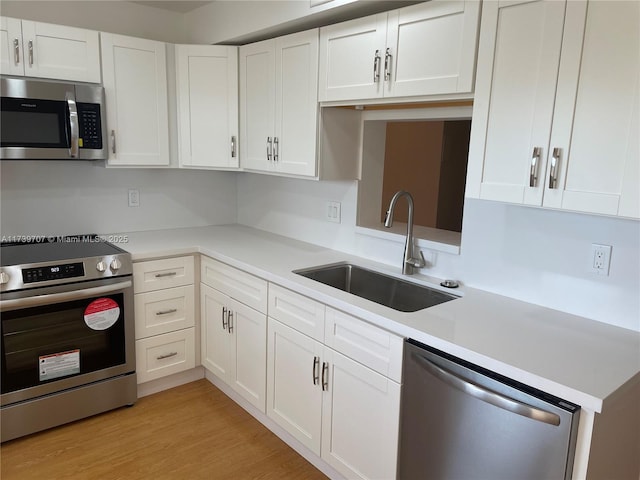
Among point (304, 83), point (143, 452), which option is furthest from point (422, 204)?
point (143, 452)

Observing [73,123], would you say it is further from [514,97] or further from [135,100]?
[514,97]

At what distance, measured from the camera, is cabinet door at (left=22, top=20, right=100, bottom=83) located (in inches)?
99.1

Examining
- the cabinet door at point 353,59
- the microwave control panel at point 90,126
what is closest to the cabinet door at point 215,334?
the microwave control panel at point 90,126

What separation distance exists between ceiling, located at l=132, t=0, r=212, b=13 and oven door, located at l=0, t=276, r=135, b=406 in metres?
1.85

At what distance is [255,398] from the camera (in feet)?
8.50

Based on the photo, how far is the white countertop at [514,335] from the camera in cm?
133

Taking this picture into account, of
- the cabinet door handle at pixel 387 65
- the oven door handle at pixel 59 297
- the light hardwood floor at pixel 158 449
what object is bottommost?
the light hardwood floor at pixel 158 449

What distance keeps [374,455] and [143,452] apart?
1.23 m

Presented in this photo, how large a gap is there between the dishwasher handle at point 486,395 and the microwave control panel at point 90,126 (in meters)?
2.16

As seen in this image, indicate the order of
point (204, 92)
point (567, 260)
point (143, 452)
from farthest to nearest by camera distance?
point (204, 92) < point (143, 452) < point (567, 260)

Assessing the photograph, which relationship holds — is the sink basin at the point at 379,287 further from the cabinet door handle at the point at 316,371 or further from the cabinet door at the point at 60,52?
the cabinet door at the point at 60,52

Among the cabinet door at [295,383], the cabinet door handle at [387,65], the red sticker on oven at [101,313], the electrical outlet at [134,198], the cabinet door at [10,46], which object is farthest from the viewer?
the electrical outlet at [134,198]

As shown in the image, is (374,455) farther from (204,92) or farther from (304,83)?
(204,92)

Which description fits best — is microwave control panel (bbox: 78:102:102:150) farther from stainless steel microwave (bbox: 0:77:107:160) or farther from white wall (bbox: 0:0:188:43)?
white wall (bbox: 0:0:188:43)
